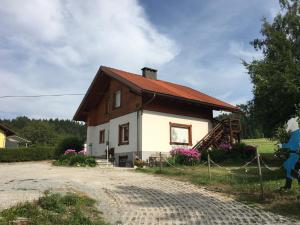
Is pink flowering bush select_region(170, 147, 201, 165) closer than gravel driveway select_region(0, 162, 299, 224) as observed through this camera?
No

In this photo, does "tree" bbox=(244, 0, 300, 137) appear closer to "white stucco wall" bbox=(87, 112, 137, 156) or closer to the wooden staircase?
the wooden staircase

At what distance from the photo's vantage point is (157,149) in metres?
24.4

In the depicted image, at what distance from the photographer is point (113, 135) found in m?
27.7

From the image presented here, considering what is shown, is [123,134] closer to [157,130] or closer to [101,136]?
[157,130]

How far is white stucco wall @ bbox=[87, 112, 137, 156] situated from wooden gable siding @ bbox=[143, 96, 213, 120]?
127 centimetres

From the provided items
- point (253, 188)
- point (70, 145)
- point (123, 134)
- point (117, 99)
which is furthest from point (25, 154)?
point (253, 188)

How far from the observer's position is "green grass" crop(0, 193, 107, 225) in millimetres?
A: 8211

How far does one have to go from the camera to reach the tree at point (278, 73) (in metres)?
23.0

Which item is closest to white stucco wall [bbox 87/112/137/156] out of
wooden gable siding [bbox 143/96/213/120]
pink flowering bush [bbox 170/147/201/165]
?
wooden gable siding [bbox 143/96/213/120]

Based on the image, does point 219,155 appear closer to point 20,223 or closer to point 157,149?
point 157,149

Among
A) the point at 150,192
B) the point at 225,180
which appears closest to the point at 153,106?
the point at 225,180

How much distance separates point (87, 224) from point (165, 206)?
120 inches

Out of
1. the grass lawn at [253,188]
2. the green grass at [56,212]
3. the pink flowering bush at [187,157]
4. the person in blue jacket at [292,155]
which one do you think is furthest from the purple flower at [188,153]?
the green grass at [56,212]

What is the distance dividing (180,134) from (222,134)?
10.9 ft
